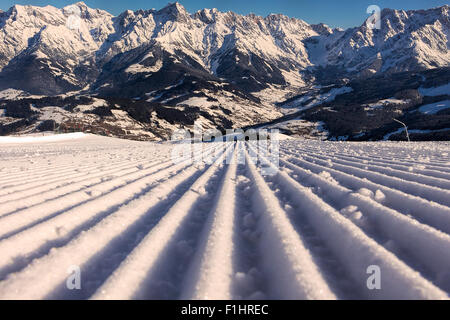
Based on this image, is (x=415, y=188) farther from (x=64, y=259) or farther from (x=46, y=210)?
(x=46, y=210)

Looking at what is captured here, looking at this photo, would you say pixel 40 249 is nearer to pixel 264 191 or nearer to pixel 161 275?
pixel 161 275

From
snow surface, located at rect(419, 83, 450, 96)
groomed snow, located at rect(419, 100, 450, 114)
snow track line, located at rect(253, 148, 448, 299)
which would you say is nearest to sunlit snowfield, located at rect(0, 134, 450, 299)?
snow track line, located at rect(253, 148, 448, 299)

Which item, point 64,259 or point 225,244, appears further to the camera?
point 225,244

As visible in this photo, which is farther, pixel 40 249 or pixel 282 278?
pixel 40 249

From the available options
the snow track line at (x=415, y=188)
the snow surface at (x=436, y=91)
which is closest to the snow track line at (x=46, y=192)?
the snow track line at (x=415, y=188)

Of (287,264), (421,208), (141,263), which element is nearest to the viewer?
(287,264)

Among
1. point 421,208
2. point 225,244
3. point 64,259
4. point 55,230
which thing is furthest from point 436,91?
point 64,259

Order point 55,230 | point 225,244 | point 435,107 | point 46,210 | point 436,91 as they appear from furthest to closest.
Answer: point 436,91
point 435,107
point 46,210
point 55,230
point 225,244
